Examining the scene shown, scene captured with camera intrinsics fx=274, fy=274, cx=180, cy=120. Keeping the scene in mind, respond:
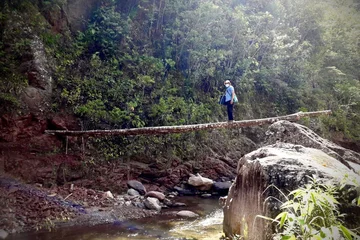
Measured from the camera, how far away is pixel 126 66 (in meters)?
12.2

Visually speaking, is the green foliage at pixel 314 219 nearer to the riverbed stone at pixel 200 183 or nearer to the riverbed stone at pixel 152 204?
the riverbed stone at pixel 152 204

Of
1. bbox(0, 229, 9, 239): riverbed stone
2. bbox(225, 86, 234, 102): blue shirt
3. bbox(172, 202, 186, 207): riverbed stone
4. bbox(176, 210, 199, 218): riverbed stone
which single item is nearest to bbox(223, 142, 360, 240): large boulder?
bbox(176, 210, 199, 218): riverbed stone

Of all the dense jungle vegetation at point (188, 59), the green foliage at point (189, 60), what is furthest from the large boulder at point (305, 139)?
the green foliage at point (189, 60)

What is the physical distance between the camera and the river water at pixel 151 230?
6.10 meters

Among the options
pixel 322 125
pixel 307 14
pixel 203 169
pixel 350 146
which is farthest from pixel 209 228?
pixel 307 14

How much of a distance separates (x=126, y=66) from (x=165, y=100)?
91.2 inches

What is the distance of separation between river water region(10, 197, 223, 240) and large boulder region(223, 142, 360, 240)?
125cm

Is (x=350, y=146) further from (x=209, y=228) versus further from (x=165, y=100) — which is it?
(x=209, y=228)

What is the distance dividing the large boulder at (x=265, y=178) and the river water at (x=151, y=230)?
125cm

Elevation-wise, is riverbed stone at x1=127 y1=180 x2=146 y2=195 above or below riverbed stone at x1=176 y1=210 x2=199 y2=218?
above

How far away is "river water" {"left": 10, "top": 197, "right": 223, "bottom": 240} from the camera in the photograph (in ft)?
20.0

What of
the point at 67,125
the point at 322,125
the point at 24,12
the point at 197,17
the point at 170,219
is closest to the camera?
the point at 170,219

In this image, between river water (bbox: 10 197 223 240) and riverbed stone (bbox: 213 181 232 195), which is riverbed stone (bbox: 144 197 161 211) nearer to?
river water (bbox: 10 197 223 240)

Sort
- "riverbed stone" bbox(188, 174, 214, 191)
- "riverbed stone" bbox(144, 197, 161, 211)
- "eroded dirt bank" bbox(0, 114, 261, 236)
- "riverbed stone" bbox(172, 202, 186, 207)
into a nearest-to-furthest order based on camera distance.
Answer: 1. "eroded dirt bank" bbox(0, 114, 261, 236)
2. "riverbed stone" bbox(144, 197, 161, 211)
3. "riverbed stone" bbox(172, 202, 186, 207)
4. "riverbed stone" bbox(188, 174, 214, 191)
